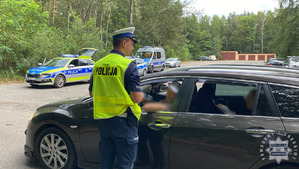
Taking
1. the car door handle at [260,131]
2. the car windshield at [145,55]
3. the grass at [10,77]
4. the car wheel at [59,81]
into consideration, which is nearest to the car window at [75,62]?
the car wheel at [59,81]

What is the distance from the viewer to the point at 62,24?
43.5m

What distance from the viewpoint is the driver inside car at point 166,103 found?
3.25 meters

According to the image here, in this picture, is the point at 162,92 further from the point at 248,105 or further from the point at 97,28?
the point at 97,28

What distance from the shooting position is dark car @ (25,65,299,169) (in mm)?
2691

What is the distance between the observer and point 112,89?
8.66ft

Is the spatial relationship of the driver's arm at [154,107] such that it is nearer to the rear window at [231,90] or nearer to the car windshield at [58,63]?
the rear window at [231,90]

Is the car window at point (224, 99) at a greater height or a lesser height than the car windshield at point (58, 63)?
lesser

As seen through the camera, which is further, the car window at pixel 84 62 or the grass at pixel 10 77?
the grass at pixel 10 77

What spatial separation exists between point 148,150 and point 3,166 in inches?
101

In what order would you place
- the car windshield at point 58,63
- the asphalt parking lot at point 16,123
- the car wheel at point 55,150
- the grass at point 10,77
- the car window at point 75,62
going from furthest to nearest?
the grass at point 10,77, the car window at point 75,62, the car windshield at point 58,63, the asphalt parking lot at point 16,123, the car wheel at point 55,150

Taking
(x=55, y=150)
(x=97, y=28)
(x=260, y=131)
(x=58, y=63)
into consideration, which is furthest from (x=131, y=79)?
(x=97, y=28)

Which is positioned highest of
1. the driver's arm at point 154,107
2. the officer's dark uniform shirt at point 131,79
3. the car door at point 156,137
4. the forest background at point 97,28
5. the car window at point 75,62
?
the forest background at point 97,28

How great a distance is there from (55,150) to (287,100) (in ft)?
10.1

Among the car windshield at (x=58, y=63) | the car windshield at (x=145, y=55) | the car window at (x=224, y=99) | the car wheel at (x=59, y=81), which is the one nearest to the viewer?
the car window at (x=224, y=99)
